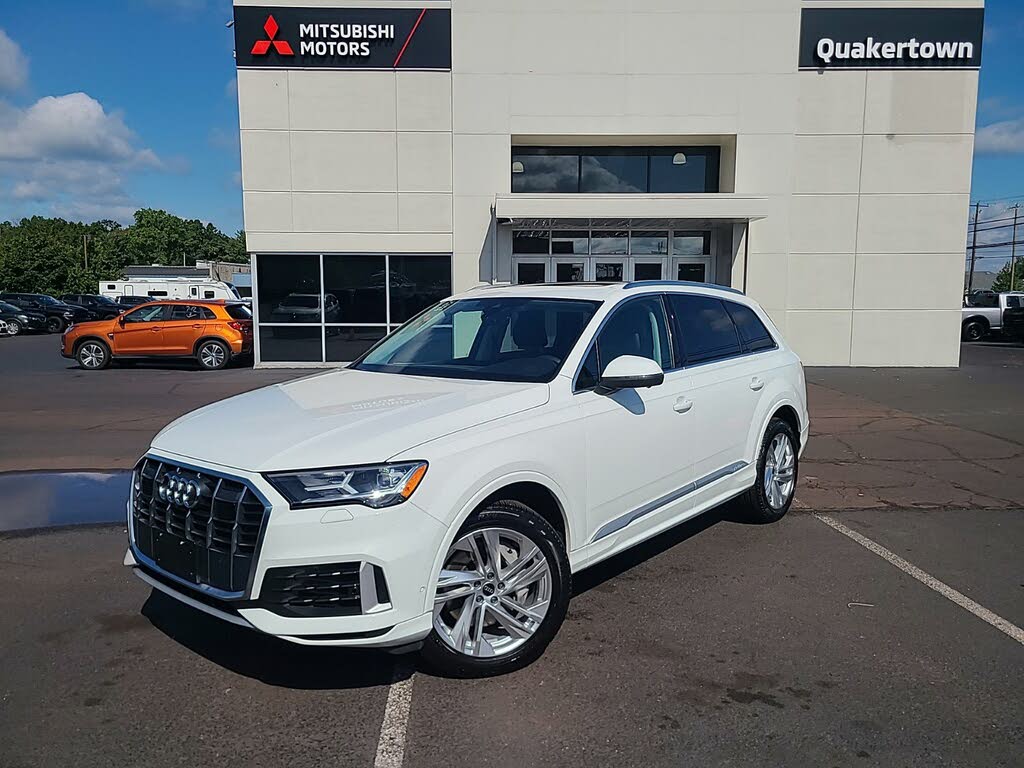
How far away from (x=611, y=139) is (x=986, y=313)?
1969 cm

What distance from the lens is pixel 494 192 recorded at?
17.9 m

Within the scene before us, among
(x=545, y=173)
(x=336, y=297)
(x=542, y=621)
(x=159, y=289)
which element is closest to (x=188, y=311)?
(x=336, y=297)

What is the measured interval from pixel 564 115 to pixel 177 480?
15.9 meters

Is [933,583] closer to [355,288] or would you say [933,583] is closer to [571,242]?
[571,242]

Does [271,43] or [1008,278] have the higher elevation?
[271,43]

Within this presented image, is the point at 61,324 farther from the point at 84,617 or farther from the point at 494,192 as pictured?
the point at 84,617

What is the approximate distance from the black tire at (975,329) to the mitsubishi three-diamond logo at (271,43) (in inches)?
1036

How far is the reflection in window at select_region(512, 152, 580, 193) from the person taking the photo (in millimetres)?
18688

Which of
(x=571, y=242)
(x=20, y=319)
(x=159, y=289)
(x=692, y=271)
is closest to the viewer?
(x=571, y=242)

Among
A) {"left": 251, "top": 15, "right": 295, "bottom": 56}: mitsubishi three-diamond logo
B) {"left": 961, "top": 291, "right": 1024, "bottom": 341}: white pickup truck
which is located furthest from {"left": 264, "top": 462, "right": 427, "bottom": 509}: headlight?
{"left": 961, "top": 291, "right": 1024, "bottom": 341}: white pickup truck

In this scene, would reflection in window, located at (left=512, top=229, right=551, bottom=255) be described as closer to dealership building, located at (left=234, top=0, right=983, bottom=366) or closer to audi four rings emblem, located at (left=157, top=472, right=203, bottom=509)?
dealership building, located at (left=234, top=0, right=983, bottom=366)

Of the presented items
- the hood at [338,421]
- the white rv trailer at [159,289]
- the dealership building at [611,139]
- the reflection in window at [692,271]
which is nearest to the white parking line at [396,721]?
the hood at [338,421]

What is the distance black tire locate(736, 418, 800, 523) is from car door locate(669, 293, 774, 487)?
299 millimetres

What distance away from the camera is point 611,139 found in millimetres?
18188
